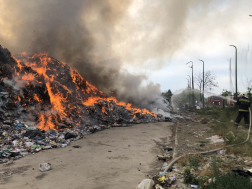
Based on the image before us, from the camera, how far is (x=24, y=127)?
948 cm

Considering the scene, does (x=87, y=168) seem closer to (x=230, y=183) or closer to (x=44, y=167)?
(x=44, y=167)

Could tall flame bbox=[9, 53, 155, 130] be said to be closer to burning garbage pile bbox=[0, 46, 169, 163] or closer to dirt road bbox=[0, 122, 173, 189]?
burning garbage pile bbox=[0, 46, 169, 163]

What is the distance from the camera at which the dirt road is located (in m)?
4.48

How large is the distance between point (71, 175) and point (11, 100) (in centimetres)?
791

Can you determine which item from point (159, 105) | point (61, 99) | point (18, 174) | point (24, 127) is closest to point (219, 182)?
point (18, 174)

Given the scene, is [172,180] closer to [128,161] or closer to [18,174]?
[128,161]

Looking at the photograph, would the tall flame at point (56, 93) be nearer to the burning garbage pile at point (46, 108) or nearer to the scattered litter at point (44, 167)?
the burning garbage pile at point (46, 108)

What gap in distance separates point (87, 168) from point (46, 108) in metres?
7.75

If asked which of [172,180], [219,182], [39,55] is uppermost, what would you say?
[39,55]

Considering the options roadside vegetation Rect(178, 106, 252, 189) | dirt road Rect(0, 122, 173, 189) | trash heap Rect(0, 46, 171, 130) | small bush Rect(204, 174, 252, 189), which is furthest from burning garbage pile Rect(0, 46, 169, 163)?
small bush Rect(204, 174, 252, 189)

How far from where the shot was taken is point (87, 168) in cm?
556

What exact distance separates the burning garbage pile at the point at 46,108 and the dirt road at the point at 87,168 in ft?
3.75

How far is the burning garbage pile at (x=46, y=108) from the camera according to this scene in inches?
331

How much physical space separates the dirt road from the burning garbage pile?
3.75 ft
